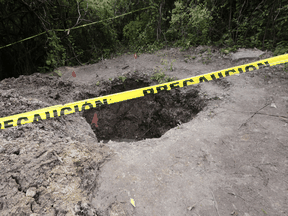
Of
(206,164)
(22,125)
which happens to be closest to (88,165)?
(22,125)

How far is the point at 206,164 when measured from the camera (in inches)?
89.2

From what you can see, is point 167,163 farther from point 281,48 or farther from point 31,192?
point 281,48

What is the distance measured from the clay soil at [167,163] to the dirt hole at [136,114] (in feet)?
4.14

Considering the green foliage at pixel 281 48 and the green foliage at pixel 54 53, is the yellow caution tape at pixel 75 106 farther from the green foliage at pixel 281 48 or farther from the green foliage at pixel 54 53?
the green foliage at pixel 54 53

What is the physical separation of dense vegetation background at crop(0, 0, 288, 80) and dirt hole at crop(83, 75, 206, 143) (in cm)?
286

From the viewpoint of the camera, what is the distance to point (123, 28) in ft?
27.0

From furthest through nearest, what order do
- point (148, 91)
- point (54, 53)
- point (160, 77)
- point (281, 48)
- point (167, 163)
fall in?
point (54, 53) < point (160, 77) < point (281, 48) < point (148, 91) < point (167, 163)

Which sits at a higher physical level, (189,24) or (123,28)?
(123,28)

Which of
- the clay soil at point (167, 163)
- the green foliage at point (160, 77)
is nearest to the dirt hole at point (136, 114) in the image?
the green foliage at point (160, 77)

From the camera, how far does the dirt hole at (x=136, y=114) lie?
526 centimetres

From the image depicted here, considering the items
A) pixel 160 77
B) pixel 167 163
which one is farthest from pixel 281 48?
pixel 167 163

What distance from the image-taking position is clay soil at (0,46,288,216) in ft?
5.78

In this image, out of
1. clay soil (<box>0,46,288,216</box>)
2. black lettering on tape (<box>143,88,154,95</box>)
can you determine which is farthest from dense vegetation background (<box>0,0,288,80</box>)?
black lettering on tape (<box>143,88,154,95</box>)

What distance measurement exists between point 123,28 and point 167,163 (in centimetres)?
813
